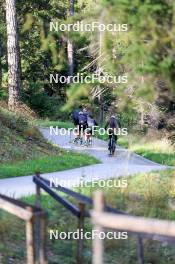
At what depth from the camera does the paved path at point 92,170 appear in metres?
11.2

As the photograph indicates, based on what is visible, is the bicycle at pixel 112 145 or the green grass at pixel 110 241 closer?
the green grass at pixel 110 241

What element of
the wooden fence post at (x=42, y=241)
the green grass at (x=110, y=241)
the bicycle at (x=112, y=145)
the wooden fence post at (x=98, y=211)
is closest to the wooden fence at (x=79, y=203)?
the wooden fence post at (x=42, y=241)

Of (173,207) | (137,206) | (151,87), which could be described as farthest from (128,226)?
(173,207)

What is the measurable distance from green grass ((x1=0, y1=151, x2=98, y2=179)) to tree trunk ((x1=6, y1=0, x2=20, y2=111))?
7444 millimetres

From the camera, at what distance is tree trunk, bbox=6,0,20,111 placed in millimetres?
22234

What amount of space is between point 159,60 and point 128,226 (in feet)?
7.81

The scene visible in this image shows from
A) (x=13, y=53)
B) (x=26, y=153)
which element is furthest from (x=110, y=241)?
(x=13, y=53)

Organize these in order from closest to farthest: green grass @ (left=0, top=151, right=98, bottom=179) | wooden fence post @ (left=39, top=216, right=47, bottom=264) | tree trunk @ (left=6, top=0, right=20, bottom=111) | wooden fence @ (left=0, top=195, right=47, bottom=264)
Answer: wooden fence @ (left=0, top=195, right=47, bottom=264), wooden fence post @ (left=39, top=216, right=47, bottom=264), green grass @ (left=0, top=151, right=98, bottom=179), tree trunk @ (left=6, top=0, right=20, bottom=111)

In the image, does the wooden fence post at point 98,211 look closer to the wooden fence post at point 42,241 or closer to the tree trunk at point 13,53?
the wooden fence post at point 42,241

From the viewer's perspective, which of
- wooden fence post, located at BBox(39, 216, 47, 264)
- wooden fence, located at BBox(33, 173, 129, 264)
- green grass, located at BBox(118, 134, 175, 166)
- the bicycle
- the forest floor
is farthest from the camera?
the bicycle

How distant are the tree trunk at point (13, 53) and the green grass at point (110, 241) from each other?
43.4ft

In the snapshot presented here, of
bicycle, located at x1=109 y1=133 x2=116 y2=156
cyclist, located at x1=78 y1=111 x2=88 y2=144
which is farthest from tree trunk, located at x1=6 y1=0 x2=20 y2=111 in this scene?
bicycle, located at x1=109 y1=133 x2=116 y2=156

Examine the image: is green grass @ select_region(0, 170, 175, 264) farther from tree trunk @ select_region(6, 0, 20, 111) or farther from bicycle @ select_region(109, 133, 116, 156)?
tree trunk @ select_region(6, 0, 20, 111)

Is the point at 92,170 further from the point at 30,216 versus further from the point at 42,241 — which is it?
the point at 30,216
